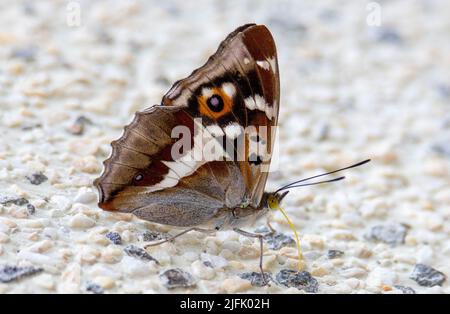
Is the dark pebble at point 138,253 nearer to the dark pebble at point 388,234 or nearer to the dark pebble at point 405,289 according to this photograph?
the dark pebble at point 405,289

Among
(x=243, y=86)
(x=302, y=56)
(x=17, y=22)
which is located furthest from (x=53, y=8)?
(x=243, y=86)

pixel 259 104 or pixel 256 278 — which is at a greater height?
pixel 259 104

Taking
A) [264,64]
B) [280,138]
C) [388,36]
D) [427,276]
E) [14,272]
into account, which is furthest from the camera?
[388,36]

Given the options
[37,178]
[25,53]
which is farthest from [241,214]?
[25,53]

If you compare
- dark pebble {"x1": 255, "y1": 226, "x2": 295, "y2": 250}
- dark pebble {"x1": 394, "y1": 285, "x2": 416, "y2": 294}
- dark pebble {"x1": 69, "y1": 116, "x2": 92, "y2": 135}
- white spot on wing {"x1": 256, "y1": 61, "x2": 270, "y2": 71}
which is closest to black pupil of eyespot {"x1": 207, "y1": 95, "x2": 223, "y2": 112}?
white spot on wing {"x1": 256, "y1": 61, "x2": 270, "y2": 71}

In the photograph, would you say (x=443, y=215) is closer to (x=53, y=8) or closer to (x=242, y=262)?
(x=242, y=262)

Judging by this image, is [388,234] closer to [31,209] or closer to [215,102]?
[215,102]
